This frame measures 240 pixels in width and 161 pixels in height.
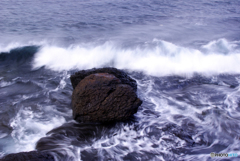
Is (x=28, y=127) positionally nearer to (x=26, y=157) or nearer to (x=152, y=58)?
(x=26, y=157)

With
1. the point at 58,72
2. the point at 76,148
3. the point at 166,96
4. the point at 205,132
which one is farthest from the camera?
the point at 58,72

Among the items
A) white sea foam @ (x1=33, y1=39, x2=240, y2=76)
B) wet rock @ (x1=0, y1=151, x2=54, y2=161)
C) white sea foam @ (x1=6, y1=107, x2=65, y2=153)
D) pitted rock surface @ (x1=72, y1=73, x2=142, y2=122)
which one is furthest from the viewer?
white sea foam @ (x1=33, y1=39, x2=240, y2=76)

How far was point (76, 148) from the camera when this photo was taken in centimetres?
388

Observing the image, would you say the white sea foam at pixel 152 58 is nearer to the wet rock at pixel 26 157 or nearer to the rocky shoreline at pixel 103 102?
the rocky shoreline at pixel 103 102

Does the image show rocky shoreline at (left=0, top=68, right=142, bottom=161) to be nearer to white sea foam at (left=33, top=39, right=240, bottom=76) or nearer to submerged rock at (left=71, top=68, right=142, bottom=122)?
submerged rock at (left=71, top=68, right=142, bottom=122)

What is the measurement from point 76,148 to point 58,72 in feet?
13.8

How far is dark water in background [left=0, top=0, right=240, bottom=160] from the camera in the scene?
4004 millimetres

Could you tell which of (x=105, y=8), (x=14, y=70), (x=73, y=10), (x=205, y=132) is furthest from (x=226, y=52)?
(x=73, y=10)

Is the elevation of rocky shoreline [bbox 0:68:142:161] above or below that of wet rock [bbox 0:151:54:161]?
above

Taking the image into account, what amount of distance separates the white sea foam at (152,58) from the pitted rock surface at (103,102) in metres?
3.12

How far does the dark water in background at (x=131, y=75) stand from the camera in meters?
4.00

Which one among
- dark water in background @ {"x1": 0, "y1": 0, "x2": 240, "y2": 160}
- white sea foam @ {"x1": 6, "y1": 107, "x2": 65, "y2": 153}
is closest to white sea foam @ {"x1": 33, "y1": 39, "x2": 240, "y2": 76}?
dark water in background @ {"x1": 0, "y1": 0, "x2": 240, "y2": 160}

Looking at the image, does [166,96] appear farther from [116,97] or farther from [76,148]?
[76,148]

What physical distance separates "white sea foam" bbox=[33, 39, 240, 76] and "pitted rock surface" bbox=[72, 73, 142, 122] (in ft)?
10.3
